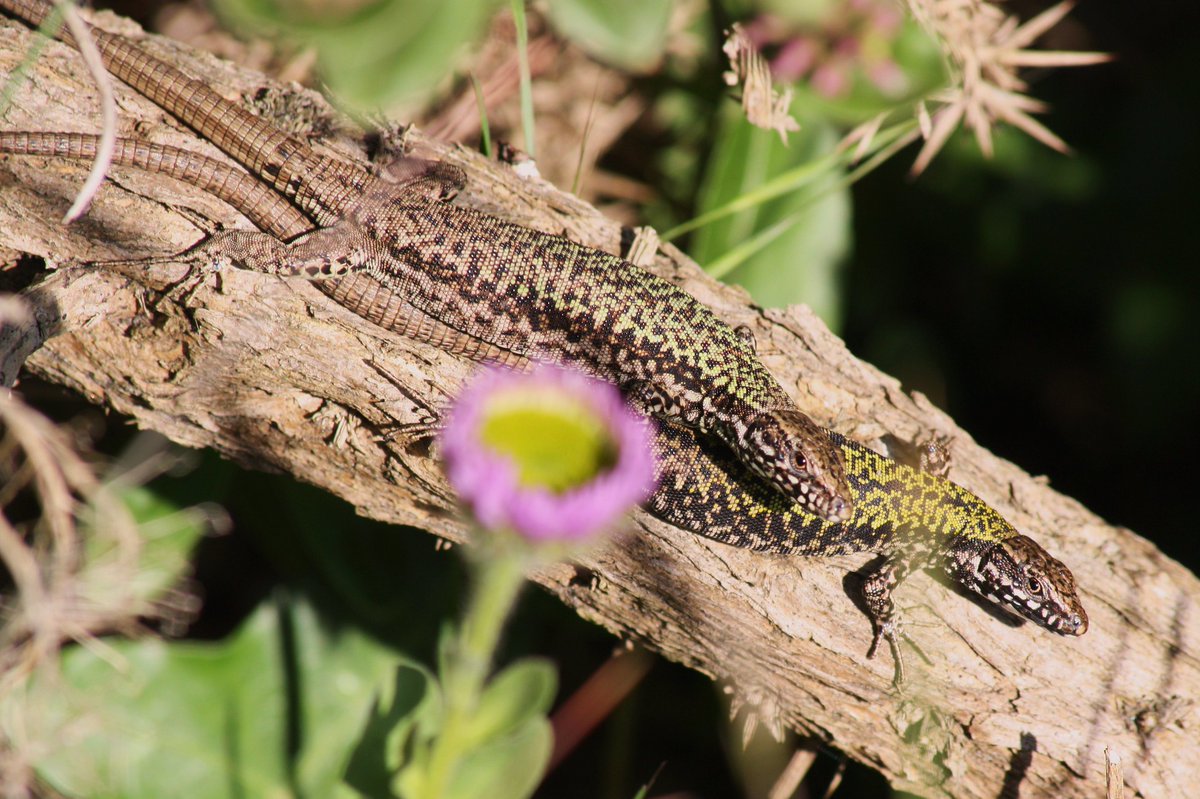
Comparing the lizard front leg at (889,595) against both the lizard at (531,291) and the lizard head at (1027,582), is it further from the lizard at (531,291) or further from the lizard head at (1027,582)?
the lizard at (531,291)

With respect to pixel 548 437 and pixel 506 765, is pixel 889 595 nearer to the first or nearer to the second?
pixel 506 765

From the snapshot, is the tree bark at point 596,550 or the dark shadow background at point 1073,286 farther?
the dark shadow background at point 1073,286

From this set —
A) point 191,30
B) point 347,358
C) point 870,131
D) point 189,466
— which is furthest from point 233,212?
point 870,131

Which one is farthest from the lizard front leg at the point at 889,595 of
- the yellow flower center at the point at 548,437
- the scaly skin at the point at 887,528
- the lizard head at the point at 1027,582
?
the yellow flower center at the point at 548,437

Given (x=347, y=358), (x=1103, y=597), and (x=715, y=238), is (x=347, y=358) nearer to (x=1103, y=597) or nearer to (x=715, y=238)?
(x=715, y=238)

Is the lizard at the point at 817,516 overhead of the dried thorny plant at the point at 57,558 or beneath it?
overhead

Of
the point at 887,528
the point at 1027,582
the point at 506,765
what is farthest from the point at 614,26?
the point at 1027,582

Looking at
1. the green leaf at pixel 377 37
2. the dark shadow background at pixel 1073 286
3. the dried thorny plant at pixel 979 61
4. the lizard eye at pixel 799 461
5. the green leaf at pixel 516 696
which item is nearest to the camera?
the green leaf at pixel 377 37
